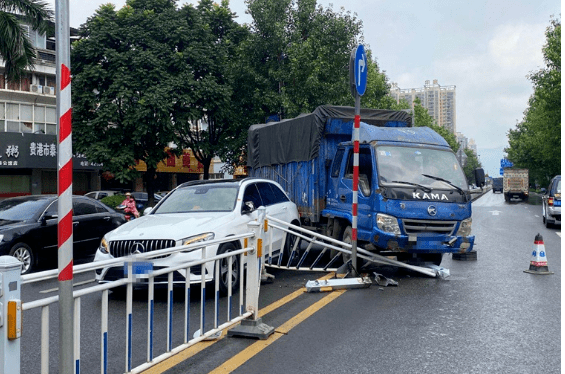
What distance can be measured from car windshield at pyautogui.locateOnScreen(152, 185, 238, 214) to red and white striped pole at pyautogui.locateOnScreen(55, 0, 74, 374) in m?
5.13

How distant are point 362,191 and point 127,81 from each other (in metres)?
18.9

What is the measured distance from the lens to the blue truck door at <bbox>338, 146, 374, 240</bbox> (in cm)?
890

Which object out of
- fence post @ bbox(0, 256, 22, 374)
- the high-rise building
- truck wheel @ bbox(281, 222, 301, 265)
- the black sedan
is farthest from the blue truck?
the high-rise building

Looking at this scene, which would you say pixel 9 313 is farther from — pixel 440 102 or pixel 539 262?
pixel 440 102

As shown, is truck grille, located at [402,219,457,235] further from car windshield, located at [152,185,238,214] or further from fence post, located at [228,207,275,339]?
fence post, located at [228,207,275,339]

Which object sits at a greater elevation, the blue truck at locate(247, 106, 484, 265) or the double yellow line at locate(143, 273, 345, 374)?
the blue truck at locate(247, 106, 484, 265)

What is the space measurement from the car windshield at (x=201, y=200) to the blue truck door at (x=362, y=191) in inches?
77.3

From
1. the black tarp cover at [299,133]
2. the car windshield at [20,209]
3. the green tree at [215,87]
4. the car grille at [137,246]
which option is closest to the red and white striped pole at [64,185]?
the car grille at [137,246]

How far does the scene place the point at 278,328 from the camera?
229 inches

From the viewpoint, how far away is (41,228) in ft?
33.8

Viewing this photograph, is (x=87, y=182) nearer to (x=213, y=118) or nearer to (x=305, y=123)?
(x=213, y=118)

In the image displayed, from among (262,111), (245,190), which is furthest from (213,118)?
(245,190)

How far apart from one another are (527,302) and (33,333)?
5876 millimetres

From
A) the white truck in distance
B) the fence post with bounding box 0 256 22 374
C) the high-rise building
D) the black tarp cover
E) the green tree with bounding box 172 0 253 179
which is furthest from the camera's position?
the high-rise building
